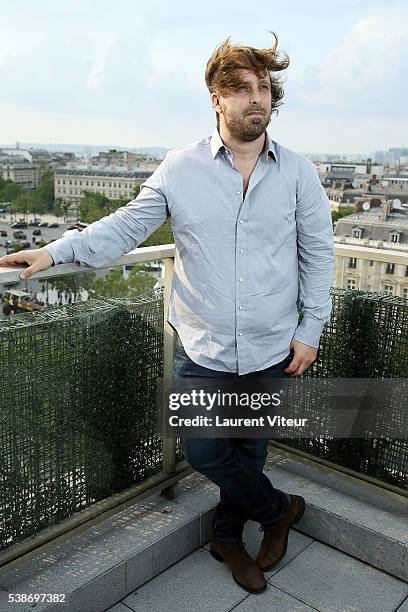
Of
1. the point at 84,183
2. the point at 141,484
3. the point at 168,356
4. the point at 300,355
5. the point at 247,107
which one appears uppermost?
the point at 247,107

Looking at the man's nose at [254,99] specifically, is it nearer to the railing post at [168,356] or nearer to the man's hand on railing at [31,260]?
the railing post at [168,356]

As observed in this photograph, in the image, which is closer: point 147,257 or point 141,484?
point 147,257

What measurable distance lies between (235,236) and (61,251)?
0.57m

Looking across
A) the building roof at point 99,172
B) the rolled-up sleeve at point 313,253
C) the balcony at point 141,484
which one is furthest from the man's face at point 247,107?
the building roof at point 99,172

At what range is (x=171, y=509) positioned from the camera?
2.85 m

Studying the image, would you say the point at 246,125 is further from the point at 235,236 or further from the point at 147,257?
the point at 147,257

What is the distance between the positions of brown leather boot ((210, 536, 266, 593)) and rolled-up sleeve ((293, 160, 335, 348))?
86 centimetres

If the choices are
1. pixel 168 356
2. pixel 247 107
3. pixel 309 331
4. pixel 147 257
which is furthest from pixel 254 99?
pixel 168 356

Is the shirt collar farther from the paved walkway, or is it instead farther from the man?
the paved walkway

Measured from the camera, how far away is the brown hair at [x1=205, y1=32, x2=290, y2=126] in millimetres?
2186

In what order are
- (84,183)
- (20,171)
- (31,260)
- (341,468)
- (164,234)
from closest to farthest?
(31,260)
(341,468)
(164,234)
(84,183)
(20,171)

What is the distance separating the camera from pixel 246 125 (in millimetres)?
2203

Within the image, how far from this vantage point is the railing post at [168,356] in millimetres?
2600

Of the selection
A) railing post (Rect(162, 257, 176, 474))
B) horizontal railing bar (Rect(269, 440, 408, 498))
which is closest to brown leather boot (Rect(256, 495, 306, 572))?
horizontal railing bar (Rect(269, 440, 408, 498))
